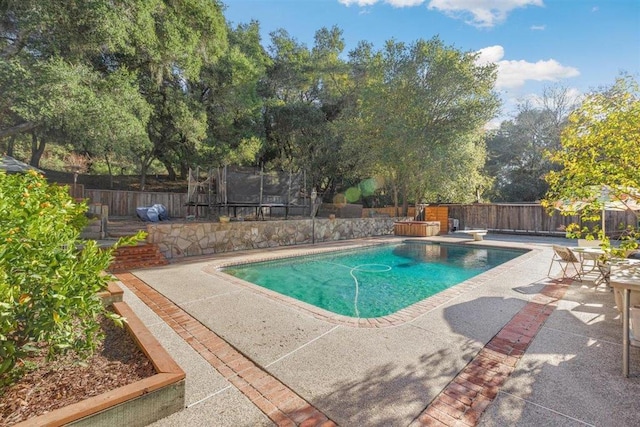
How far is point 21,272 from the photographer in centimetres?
174

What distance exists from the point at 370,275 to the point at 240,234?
182 inches

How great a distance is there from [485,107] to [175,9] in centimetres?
1445

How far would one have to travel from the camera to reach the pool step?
22.0 ft

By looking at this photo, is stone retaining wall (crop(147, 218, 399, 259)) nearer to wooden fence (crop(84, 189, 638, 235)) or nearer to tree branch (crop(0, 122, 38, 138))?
wooden fence (crop(84, 189, 638, 235))

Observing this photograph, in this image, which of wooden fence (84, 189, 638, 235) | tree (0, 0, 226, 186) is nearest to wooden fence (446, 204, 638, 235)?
wooden fence (84, 189, 638, 235)

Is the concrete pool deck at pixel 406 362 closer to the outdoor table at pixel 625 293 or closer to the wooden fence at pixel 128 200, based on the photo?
the outdoor table at pixel 625 293

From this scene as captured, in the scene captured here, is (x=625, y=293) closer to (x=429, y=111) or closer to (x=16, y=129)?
(x=429, y=111)

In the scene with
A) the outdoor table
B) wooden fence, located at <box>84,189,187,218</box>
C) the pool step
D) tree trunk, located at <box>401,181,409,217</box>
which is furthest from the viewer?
tree trunk, located at <box>401,181,409,217</box>

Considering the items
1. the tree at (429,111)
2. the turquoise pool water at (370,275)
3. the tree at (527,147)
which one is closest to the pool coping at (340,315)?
the turquoise pool water at (370,275)

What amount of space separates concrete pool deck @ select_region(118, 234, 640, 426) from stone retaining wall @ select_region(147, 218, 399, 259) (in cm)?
363

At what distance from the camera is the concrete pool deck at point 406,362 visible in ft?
6.64

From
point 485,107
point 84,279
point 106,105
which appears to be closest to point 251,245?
point 106,105

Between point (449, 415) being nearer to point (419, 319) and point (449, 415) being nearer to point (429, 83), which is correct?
point (419, 319)

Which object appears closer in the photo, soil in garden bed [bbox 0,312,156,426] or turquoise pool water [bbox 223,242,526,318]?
soil in garden bed [bbox 0,312,156,426]
